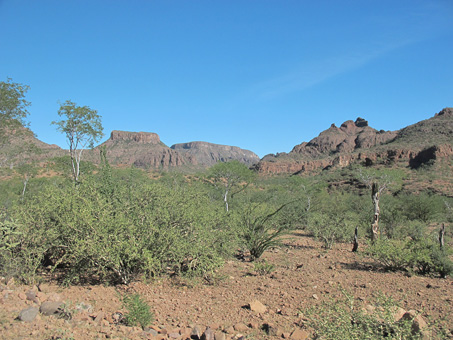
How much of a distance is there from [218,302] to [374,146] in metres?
101

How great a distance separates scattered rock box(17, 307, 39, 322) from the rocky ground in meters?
0.01

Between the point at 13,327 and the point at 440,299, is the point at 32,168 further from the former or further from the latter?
the point at 440,299

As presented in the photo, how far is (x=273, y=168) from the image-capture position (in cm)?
10131

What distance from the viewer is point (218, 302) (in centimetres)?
568

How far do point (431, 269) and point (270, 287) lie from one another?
184 inches

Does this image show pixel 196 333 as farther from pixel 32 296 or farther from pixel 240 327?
pixel 32 296

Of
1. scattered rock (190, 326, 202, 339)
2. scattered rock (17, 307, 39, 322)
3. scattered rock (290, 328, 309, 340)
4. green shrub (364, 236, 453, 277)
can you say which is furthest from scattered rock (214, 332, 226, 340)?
green shrub (364, 236, 453, 277)

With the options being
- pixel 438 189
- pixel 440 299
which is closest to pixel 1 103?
pixel 440 299

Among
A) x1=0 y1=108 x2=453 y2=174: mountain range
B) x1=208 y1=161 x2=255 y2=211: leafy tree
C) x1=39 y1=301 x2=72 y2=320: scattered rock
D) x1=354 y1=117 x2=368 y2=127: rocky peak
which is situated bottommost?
x1=39 y1=301 x2=72 y2=320: scattered rock

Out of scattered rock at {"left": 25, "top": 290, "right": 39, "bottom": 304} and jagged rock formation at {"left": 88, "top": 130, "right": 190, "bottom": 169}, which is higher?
jagged rock formation at {"left": 88, "top": 130, "right": 190, "bottom": 169}

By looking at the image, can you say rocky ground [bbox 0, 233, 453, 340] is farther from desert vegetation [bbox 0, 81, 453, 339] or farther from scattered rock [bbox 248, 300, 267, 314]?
desert vegetation [bbox 0, 81, 453, 339]

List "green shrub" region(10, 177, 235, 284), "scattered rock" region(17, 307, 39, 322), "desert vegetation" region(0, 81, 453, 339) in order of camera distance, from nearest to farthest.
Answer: "scattered rock" region(17, 307, 39, 322), "desert vegetation" region(0, 81, 453, 339), "green shrub" region(10, 177, 235, 284)

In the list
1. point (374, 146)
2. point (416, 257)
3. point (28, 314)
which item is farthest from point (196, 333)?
point (374, 146)

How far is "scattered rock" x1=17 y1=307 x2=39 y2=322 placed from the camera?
13.5 ft
